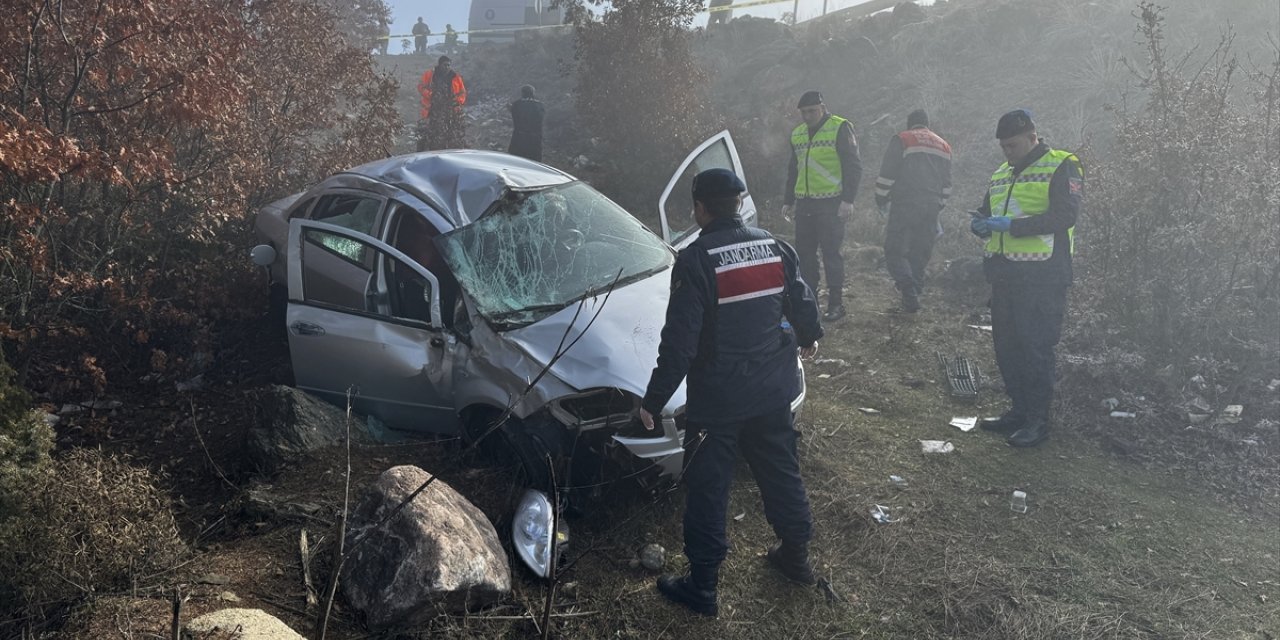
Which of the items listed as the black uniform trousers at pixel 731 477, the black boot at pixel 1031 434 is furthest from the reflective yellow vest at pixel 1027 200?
the black uniform trousers at pixel 731 477

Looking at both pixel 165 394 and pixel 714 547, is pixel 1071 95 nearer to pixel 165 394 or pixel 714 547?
pixel 714 547

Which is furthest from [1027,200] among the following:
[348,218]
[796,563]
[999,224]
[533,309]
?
[348,218]

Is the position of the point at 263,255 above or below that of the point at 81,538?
above

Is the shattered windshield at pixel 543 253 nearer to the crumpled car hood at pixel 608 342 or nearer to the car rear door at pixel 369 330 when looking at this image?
the crumpled car hood at pixel 608 342

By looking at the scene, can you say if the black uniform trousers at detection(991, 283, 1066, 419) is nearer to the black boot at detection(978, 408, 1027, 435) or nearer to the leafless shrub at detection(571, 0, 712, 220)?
the black boot at detection(978, 408, 1027, 435)

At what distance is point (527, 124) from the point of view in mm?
9648

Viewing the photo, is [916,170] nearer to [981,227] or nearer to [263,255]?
[981,227]

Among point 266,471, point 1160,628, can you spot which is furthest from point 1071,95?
point 266,471

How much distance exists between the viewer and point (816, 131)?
699cm

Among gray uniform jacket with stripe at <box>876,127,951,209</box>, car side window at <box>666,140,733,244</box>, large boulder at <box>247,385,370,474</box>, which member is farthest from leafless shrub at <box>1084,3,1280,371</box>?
large boulder at <box>247,385,370,474</box>

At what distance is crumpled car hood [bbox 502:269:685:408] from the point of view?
3623 mm

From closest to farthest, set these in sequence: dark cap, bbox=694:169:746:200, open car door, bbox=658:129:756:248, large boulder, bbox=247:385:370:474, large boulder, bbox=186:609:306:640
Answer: large boulder, bbox=186:609:306:640 < dark cap, bbox=694:169:746:200 < large boulder, bbox=247:385:370:474 < open car door, bbox=658:129:756:248

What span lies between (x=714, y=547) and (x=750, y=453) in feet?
1.39

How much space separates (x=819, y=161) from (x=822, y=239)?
0.69 meters
